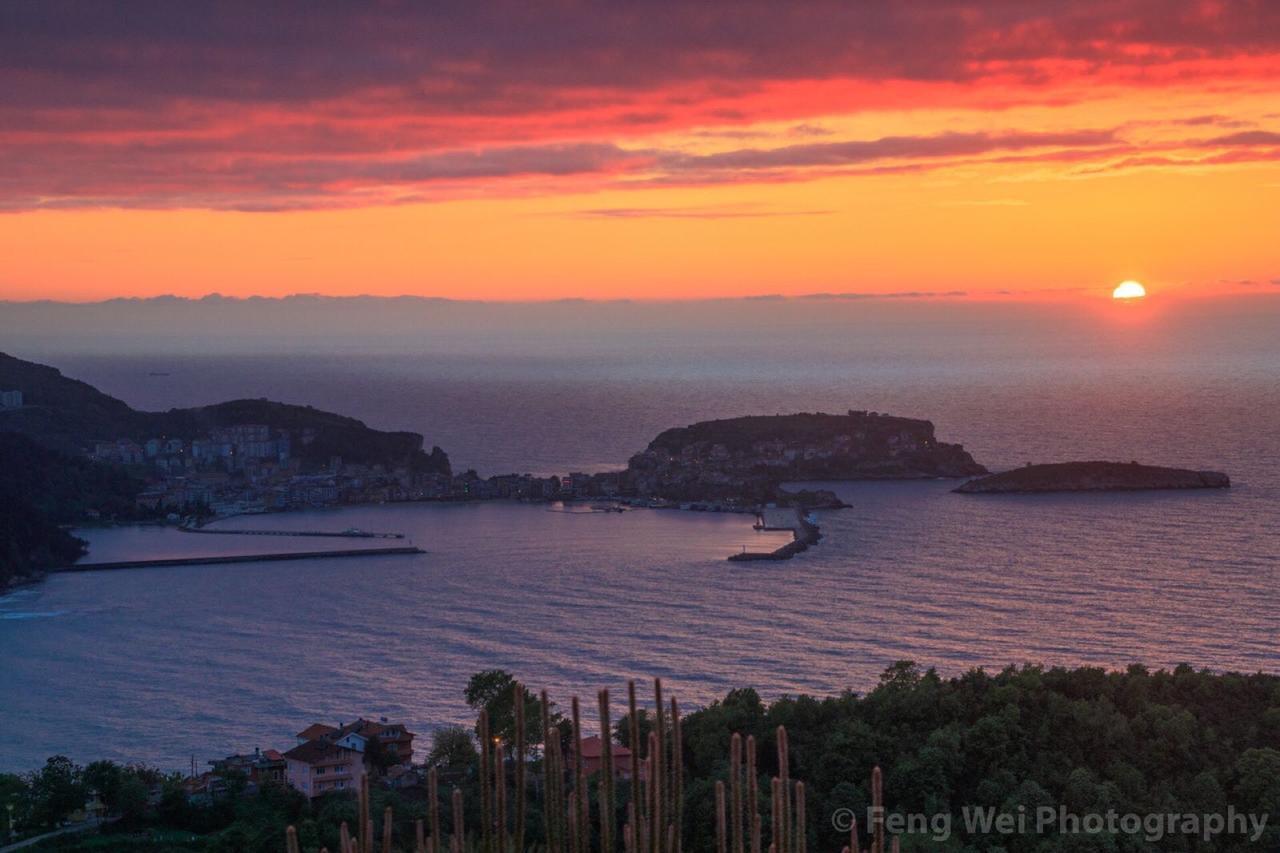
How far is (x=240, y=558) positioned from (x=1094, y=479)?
1536 cm

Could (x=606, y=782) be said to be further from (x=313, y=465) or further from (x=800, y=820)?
(x=313, y=465)

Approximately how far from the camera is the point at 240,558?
2377cm

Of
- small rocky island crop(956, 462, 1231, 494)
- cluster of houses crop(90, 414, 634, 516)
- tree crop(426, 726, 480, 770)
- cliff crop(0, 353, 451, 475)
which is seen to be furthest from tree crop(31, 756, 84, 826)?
cliff crop(0, 353, 451, 475)

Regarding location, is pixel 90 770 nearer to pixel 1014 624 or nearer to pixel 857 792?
pixel 857 792

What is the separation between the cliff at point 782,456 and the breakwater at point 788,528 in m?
1.88

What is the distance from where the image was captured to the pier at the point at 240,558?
23453 millimetres

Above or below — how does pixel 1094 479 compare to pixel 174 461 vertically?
below

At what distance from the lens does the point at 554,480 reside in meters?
30.3

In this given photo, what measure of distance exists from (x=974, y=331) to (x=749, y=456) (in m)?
88.2

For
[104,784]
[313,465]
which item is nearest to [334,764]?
[104,784]

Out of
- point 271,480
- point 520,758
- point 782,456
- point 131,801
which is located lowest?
point 131,801

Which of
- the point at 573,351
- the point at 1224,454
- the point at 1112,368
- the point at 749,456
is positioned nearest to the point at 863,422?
the point at 749,456

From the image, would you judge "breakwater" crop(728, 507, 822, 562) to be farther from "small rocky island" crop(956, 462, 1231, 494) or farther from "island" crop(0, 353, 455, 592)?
"island" crop(0, 353, 455, 592)

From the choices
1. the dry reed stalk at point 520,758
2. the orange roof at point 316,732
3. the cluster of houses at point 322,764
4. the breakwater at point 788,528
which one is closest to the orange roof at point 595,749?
the cluster of houses at point 322,764
